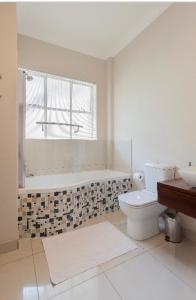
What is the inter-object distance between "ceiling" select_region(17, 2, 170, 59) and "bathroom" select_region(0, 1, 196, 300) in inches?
0.6

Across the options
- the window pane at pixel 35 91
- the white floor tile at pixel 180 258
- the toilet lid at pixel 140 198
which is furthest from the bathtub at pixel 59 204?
the window pane at pixel 35 91

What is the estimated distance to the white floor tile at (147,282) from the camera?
1.24 metres

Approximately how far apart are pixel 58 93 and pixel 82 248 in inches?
99.1

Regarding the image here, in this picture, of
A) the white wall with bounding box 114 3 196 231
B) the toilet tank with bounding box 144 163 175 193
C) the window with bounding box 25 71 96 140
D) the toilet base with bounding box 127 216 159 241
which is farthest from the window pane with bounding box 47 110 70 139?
the toilet base with bounding box 127 216 159 241

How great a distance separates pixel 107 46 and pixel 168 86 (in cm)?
150

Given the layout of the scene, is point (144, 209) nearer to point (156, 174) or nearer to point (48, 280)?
point (156, 174)

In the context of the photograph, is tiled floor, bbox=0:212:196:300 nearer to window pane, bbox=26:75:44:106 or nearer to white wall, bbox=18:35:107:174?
white wall, bbox=18:35:107:174

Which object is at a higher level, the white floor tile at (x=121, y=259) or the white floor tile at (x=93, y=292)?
the white floor tile at (x=121, y=259)

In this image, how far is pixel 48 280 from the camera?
1389 mm

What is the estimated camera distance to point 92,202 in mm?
2512

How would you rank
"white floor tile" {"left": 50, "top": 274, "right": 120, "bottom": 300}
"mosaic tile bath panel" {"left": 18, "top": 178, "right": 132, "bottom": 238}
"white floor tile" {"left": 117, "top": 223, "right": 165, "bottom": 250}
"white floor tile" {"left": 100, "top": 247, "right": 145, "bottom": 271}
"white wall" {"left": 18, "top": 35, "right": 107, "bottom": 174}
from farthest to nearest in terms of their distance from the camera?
"white wall" {"left": 18, "top": 35, "right": 107, "bottom": 174} → "mosaic tile bath panel" {"left": 18, "top": 178, "right": 132, "bottom": 238} → "white floor tile" {"left": 117, "top": 223, "right": 165, "bottom": 250} → "white floor tile" {"left": 100, "top": 247, "right": 145, "bottom": 271} → "white floor tile" {"left": 50, "top": 274, "right": 120, "bottom": 300}

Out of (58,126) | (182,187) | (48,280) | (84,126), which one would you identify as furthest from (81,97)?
(48,280)

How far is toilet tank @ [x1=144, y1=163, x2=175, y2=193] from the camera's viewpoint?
6.88 feet

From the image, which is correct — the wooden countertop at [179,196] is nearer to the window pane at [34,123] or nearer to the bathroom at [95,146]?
the bathroom at [95,146]
